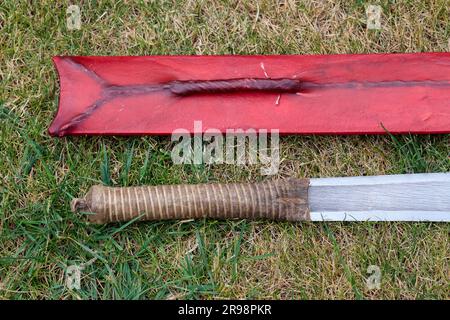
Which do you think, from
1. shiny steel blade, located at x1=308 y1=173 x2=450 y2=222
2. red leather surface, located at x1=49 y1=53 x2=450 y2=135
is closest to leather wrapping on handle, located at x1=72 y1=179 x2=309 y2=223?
shiny steel blade, located at x1=308 y1=173 x2=450 y2=222

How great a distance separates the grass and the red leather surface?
0.10 meters

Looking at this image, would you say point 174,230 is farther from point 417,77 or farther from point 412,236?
point 417,77

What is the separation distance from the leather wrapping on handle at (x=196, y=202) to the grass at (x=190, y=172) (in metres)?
0.08

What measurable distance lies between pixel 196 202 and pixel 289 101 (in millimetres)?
500

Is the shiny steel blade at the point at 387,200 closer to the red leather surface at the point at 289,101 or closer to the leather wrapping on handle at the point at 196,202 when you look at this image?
the leather wrapping on handle at the point at 196,202

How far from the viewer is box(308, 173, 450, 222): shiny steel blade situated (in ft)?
7.63

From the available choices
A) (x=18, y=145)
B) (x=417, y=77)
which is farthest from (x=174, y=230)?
(x=417, y=77)

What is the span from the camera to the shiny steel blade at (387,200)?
7.63 ft

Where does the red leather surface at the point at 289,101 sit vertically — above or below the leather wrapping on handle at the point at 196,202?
above

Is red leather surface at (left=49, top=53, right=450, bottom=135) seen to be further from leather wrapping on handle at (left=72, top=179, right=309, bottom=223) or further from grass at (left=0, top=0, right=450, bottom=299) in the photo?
leather wrapping on handle at (left=72, top=179, right=309, bottom=223)

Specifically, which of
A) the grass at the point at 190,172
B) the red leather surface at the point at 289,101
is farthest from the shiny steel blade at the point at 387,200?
the red leather surface at the point at 289,101
